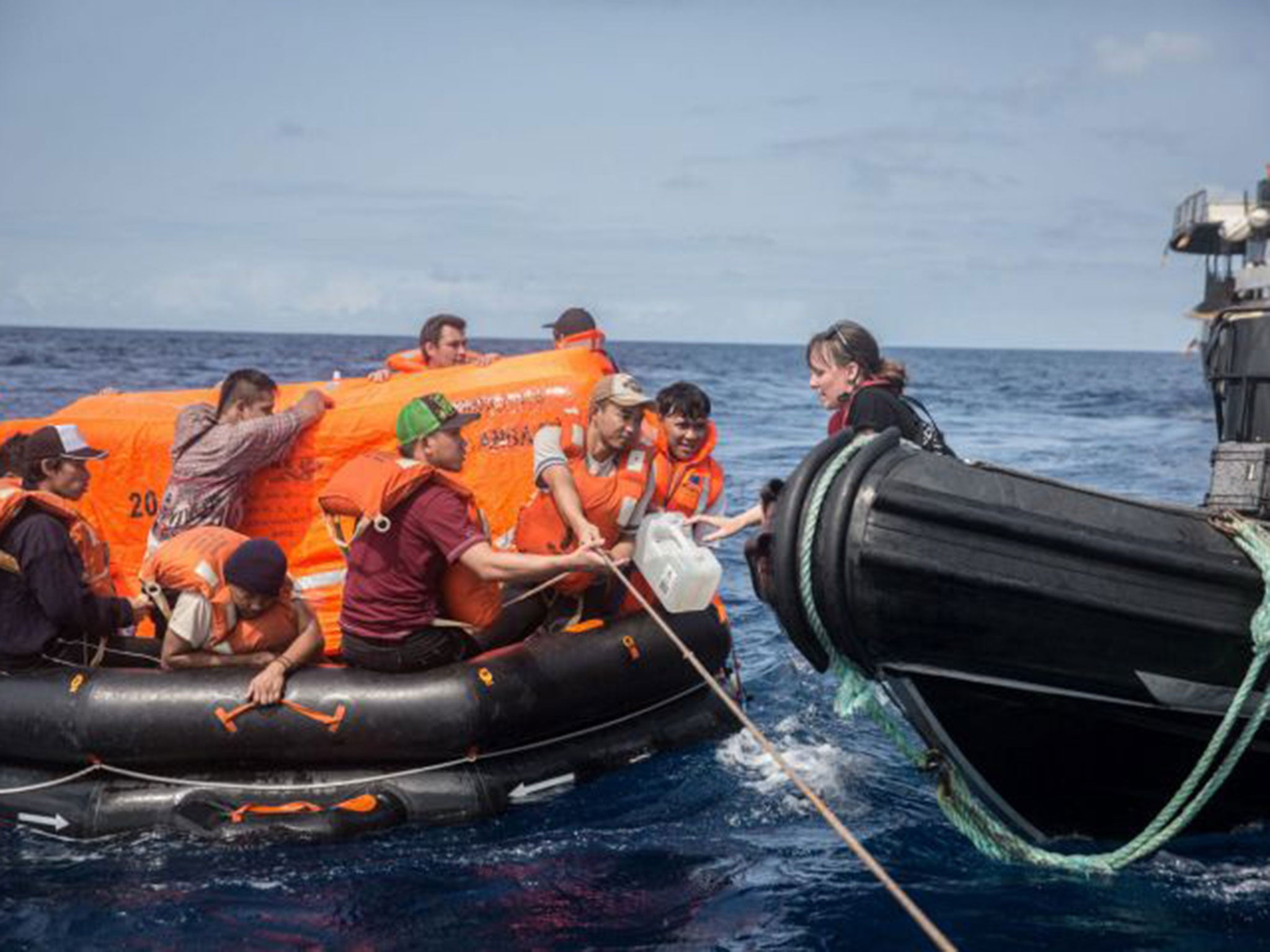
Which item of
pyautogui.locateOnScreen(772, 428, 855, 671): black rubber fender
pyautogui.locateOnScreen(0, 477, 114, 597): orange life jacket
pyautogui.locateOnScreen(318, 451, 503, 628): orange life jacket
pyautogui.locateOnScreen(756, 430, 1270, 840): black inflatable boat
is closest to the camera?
pyautogui.locateOnScreen(756, 430, 1270, 840): black inflatable boat

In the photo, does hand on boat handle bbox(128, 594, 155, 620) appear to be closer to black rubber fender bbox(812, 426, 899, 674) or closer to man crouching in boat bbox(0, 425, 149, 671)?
man crouching in boat bbox(0, 425, 149, 671)

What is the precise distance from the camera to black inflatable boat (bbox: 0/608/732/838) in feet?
19.2

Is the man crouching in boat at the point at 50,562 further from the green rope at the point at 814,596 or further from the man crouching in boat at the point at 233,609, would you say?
the green rope at the point at 814,596

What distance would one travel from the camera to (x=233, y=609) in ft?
20.1

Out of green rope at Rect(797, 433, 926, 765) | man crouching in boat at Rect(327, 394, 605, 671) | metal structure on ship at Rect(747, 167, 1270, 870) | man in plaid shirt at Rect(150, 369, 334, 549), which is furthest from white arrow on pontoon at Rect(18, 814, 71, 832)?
green rope at Rect(797, 433, 926, 765)

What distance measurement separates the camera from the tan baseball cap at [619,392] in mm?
6180

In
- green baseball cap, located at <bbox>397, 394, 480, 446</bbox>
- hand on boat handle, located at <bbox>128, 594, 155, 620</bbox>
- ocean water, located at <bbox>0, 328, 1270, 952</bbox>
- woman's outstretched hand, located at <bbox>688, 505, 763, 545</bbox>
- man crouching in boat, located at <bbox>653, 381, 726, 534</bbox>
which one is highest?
green baseball cap, located at <bbox>397, 394, 480, 446</bbox>

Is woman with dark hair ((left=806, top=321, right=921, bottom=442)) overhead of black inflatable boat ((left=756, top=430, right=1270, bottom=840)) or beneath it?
overhead

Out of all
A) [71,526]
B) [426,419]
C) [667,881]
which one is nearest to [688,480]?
[426,419]

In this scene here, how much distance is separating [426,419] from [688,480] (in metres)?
1.79

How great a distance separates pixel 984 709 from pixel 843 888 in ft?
3.40

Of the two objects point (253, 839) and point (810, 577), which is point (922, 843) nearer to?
point (810, 577)

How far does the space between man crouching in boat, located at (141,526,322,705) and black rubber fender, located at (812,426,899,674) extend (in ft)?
8.37

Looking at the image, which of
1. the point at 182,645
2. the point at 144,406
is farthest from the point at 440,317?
the point at 182,645
